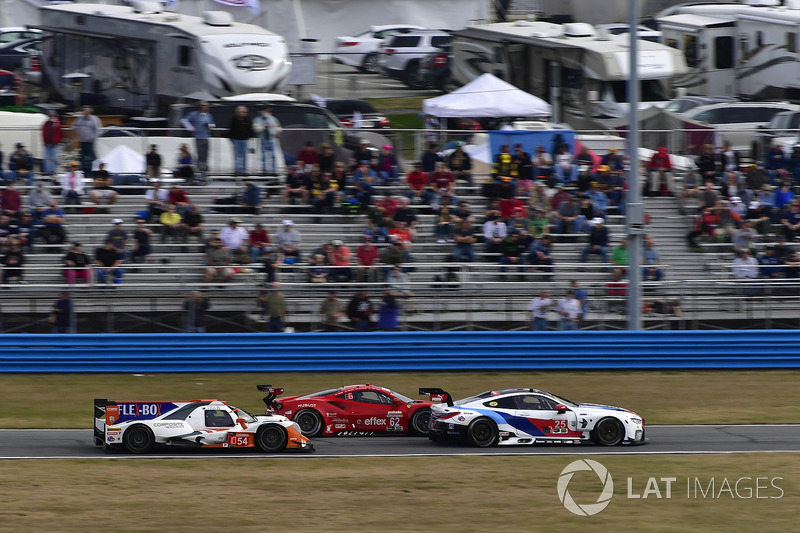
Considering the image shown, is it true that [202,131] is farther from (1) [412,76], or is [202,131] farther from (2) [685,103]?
(1) [412,76]

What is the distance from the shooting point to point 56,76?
3050 cm

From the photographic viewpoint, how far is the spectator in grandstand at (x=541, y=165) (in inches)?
964

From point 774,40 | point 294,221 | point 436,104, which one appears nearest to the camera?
point 294,221

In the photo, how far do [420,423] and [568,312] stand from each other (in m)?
5.64

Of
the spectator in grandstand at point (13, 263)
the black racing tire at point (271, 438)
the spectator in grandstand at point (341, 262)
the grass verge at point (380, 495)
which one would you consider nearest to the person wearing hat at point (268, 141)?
the spectator in grandstand at point (341, 262)

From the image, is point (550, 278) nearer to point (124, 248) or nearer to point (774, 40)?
point (124, 248)

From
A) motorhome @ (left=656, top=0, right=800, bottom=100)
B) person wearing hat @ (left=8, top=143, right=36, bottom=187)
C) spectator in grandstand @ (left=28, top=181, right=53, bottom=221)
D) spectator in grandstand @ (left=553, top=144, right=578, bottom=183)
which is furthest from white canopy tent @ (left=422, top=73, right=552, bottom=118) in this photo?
spectator in grandstand @ (left=28, top=181, right=53, bottom=221)

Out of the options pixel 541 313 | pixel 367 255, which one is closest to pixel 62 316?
pixel 367 255

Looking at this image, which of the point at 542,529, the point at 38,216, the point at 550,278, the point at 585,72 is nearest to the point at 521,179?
the point at 550,278

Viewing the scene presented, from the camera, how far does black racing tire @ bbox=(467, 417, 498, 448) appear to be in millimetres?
15109

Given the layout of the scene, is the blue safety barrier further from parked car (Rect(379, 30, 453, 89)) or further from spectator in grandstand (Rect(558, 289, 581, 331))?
parked car (Rect(379, 30, 453, 89))

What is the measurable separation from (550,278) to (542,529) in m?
10.8

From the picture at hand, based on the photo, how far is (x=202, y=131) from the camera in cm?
2402

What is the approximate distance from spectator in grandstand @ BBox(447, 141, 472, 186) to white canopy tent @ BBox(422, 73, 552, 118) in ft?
12.5
